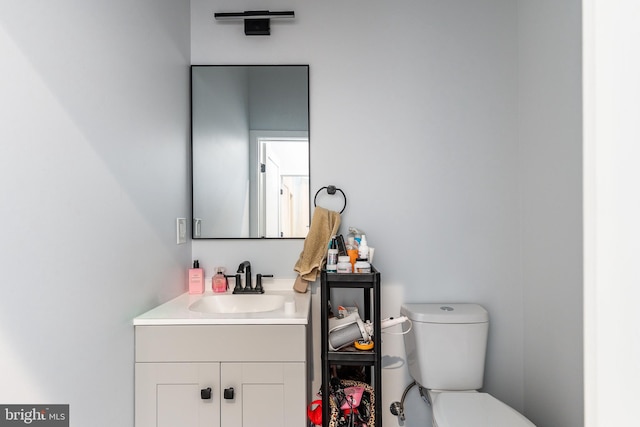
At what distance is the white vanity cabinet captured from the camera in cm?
124

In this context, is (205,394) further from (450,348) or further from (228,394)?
(450,348)

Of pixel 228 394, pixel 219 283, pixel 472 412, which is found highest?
pixel 219 283

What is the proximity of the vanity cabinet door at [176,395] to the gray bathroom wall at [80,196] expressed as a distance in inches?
2.2

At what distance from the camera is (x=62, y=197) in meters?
0.92

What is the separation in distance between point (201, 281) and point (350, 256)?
0.79 meters

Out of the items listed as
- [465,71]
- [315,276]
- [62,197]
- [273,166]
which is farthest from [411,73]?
[62,197]

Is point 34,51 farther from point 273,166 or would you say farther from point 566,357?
point 566,357

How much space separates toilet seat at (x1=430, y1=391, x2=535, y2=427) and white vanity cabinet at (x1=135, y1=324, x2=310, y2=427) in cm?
54

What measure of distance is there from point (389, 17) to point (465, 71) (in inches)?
19.3

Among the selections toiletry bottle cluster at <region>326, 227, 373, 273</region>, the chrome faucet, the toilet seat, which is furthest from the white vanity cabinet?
the toilet seat

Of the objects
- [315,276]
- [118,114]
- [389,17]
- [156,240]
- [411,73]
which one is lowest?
[315,276]

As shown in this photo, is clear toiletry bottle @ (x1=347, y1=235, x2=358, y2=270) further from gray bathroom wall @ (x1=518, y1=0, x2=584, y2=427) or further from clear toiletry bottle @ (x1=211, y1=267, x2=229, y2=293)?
gray bathroom wall @ (x1=518, y1=0, x2=584, y2=427)

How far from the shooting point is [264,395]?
4.08ft

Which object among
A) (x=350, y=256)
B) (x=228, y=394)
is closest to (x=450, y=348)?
(x=350, y=256)
